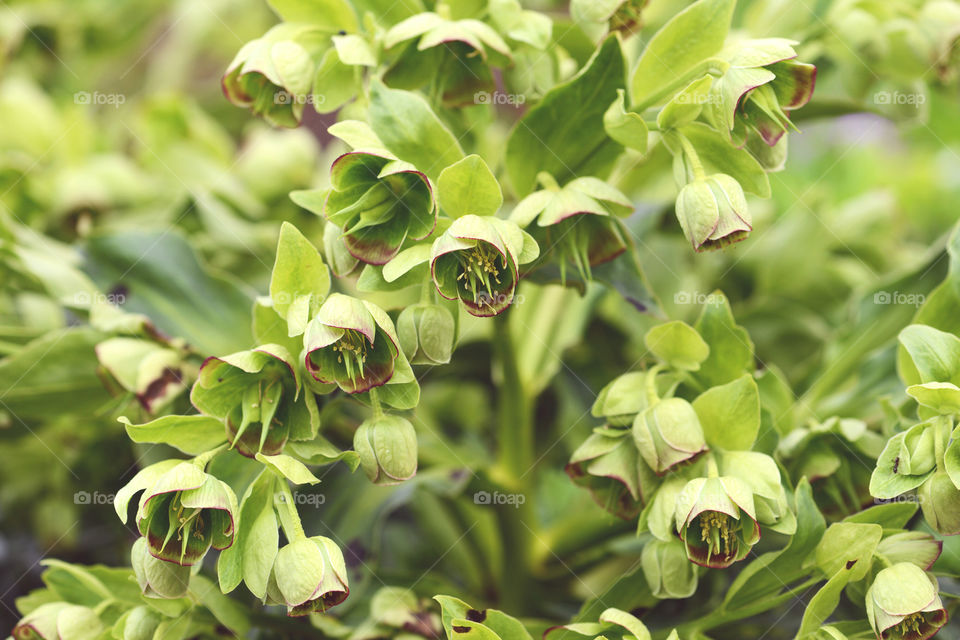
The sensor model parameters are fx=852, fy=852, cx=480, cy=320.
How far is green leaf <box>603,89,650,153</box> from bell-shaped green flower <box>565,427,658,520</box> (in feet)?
0.52

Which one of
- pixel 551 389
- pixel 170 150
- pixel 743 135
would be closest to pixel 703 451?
pixel 743 135

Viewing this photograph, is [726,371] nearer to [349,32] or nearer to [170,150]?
[349,32]

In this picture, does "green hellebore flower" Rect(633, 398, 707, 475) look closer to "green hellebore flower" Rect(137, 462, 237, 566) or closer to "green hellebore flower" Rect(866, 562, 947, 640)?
"green hellebore flower" Rect(866, 562, 947, 640)

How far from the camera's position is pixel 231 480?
1.54 ft

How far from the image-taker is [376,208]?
0.44m

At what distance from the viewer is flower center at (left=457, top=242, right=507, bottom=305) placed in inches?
16.5

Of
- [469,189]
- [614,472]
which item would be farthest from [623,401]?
[469,189]

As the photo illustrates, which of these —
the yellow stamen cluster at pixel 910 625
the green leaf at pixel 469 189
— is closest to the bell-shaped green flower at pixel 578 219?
the green leaf at pixel 469 189

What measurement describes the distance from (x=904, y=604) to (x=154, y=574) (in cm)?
36

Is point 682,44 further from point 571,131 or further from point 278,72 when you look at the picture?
point 278,72

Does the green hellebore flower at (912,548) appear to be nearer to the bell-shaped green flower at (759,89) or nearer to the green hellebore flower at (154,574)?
the bell-shaped green flower at (759,89)

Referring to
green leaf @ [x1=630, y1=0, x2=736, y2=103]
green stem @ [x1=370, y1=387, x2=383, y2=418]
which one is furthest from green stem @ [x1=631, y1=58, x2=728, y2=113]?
green stem @ [x1=370, y1=387, x2=383, y2=418]

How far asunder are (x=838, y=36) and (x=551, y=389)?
349mm

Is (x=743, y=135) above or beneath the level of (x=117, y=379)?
above
